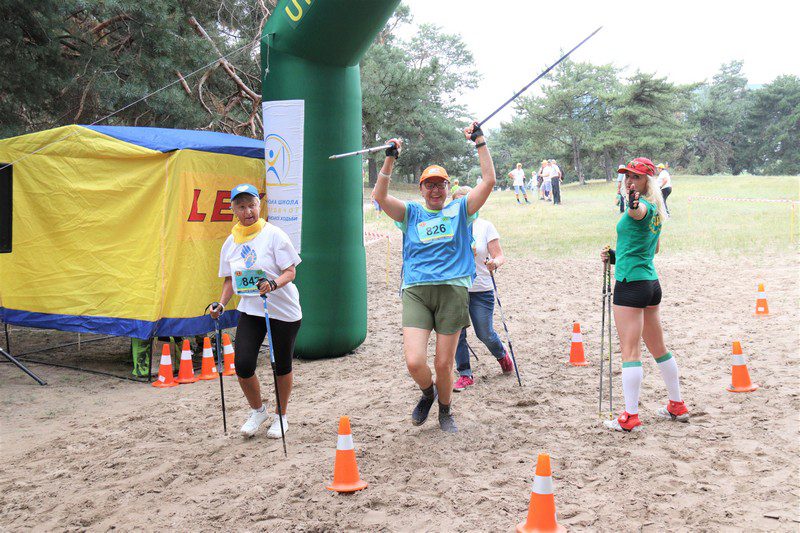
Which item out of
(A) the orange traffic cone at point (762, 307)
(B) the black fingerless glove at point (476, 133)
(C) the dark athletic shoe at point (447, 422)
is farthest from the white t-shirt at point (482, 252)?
(A) the orange traffic cone at point (762, 307)

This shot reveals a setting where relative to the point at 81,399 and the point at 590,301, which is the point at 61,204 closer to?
the point at 81,399

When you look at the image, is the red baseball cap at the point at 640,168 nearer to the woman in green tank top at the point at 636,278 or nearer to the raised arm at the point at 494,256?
the woman in green tank top at the point at 636,278

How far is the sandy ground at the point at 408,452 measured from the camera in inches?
156

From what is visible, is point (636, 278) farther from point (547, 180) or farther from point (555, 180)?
point (547, 180)

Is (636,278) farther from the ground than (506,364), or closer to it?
farther from the ground

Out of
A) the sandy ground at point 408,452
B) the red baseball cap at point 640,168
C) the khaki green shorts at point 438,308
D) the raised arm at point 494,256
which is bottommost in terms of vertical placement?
the sandy ground at point 408,452

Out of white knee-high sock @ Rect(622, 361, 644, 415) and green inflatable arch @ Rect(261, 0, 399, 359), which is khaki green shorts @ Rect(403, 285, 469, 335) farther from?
green inflatable arch @ Rect(261, 0, 399, 359)

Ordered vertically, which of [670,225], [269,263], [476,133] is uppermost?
[670,225]

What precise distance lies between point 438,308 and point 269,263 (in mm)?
1283

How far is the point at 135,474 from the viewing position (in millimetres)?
4863

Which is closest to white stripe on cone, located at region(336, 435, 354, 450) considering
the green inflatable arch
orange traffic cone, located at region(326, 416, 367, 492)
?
orange traffic cone, located at region(326, 416, 367, 492)

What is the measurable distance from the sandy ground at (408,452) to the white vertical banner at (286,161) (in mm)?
1654

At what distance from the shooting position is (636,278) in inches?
201

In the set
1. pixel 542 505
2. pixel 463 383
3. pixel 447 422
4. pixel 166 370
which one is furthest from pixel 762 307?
pixel 166 370
